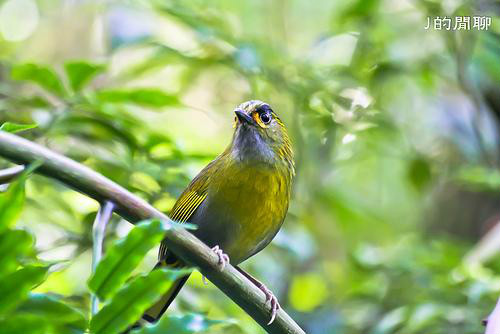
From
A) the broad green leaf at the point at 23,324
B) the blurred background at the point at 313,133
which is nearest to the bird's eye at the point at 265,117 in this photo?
the blurred background at the point at 313,133

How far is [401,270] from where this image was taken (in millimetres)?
3410

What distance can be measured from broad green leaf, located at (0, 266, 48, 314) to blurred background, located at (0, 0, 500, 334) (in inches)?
50.8

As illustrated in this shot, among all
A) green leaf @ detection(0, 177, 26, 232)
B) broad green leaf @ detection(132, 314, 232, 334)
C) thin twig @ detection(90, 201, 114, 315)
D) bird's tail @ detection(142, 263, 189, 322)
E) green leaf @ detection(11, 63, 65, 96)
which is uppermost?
green leaf @ detection(11, 63, 65, 96)

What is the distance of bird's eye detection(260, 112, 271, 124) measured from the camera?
9.00 feet

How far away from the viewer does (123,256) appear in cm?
112

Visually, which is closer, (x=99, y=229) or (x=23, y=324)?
(x=23, y=324)

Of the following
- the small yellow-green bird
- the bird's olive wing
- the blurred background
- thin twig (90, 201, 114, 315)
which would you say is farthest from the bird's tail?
thin twig (90, 201, 114, 315)

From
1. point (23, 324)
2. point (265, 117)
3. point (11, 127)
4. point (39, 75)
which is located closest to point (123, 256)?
point (23, 324)

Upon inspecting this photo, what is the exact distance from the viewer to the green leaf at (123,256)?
1.11 m

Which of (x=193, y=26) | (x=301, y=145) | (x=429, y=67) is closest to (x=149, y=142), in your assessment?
(x=193, y=26)

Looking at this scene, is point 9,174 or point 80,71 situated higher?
point 80,71

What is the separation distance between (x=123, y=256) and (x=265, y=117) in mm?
1688

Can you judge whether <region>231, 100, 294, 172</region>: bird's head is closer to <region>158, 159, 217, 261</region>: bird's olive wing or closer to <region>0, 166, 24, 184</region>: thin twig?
<region>158, 159, 217, 261</region>: bird's olive wing

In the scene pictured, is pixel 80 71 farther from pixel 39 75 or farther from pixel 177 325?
pixel 177 325
